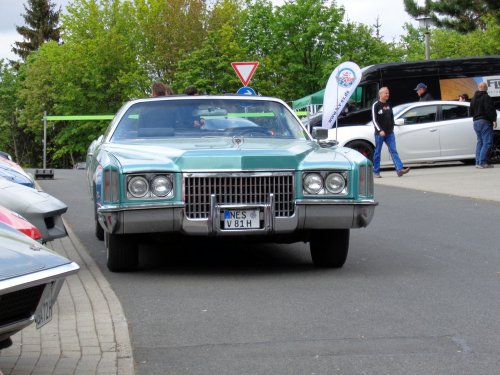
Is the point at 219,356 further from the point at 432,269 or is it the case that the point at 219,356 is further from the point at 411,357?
the point at 432,269

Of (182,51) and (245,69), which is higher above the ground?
(182,51)

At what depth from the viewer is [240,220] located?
7973mm

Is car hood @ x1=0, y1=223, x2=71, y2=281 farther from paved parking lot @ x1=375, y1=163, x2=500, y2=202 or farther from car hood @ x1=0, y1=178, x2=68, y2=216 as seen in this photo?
paved parking lot @ x1=375, y1=163, x2=500, y2=202

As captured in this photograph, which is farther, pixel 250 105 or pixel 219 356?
pixel 250 105

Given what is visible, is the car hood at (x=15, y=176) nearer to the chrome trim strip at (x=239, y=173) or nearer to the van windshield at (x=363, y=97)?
the chrome trim strip at (x=239, y=173)

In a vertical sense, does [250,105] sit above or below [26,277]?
above

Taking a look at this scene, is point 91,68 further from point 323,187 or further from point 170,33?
point 323,187

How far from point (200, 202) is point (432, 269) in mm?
2135

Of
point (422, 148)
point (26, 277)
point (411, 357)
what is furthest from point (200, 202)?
point (422, 148)

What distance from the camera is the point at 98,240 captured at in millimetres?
11234

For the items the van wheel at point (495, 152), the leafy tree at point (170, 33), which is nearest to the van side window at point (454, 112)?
the van wheel at point (495, 152)

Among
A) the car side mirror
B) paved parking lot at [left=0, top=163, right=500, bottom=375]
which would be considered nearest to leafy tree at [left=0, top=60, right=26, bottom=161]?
the car side mirror

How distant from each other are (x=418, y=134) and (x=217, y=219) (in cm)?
1661

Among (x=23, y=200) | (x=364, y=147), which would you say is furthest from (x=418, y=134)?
(x=23, y=200)
